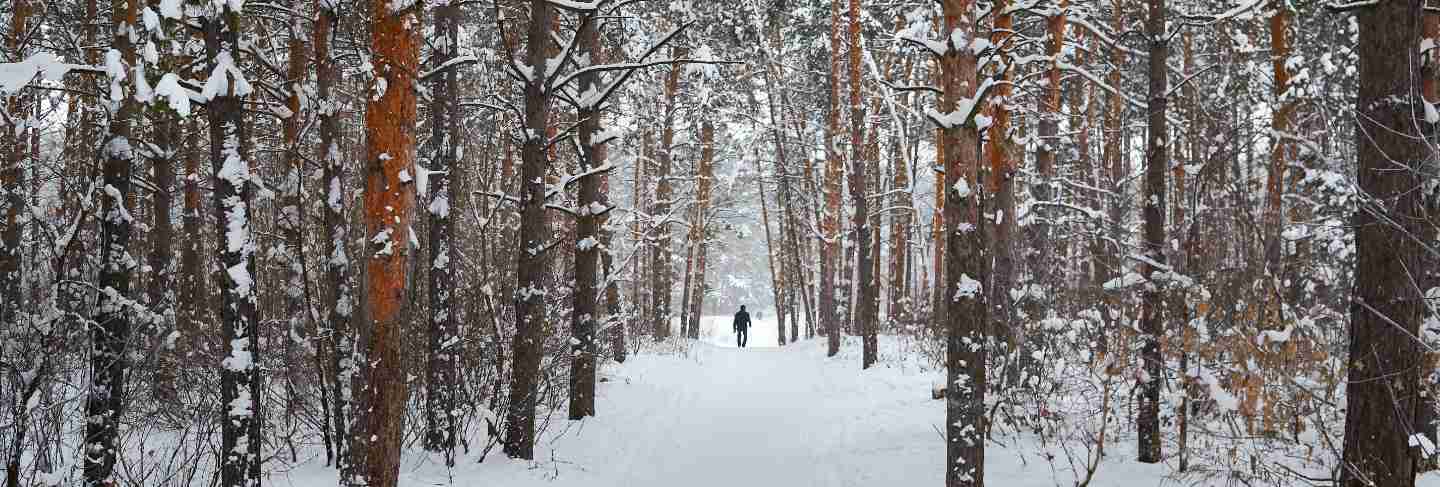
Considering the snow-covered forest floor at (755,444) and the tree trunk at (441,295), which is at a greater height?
the tree trunk at (441,295)

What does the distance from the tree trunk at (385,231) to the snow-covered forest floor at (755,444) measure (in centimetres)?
176

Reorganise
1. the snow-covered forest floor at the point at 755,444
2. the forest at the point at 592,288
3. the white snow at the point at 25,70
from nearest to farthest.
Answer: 1. the white snow at the point at 25,70
2. the forest at the point at 592,288
3. the snow-covered forest floor at the point at 755,444

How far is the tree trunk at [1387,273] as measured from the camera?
15.6 feet

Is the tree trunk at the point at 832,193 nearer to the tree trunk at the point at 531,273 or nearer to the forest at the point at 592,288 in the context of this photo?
the forest at the point at 592,288

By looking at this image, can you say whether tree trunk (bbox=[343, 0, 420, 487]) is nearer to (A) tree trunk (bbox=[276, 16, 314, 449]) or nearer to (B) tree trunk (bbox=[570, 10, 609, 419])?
(A) tree trunk (bbox=[276, 16, 314, 449])

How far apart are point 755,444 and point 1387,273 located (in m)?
6.83

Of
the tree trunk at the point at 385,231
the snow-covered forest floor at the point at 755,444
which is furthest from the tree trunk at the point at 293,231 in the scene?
the tree trunk at the point at 385,231

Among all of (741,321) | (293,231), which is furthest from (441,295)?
(741,321)

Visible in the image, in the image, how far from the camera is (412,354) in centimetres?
953

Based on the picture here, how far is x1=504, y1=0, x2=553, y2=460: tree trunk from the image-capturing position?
8453 millimetres

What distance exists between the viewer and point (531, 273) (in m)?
8.61

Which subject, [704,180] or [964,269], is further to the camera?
[704,180]

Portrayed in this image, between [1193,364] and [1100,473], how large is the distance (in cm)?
131

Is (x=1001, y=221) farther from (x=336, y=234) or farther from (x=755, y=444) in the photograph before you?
(x=336, y=234)
